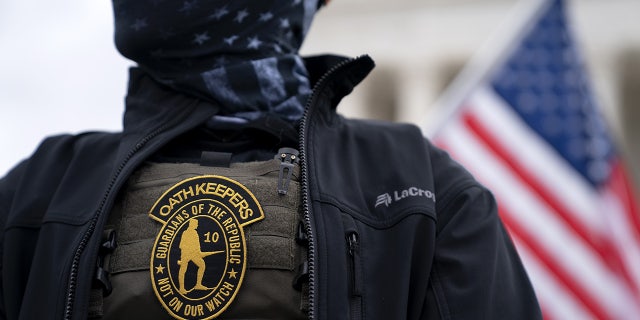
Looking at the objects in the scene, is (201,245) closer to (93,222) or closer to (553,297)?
(93,222)

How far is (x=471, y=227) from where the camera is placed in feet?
6.72

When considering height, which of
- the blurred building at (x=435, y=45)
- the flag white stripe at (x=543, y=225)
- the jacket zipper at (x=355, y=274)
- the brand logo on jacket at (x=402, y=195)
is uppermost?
the blurred building at (x=435, y=45)

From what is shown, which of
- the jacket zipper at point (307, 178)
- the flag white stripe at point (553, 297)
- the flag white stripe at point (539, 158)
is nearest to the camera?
the jacket zipper at point (307, 178)

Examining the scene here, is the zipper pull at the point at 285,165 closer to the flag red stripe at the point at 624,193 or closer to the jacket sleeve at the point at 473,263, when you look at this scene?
the jacket sleeve at the point at 473,263

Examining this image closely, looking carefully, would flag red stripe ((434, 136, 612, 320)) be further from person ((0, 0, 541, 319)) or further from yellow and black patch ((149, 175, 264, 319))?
yellow and black patch ((149, 175, 264, 319))

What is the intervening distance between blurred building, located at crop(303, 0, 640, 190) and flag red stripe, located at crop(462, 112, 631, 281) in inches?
1056

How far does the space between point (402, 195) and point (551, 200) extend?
3.00 m

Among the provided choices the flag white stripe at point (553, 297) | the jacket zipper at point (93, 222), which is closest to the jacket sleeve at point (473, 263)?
the jacket zipper at point (93, 222)

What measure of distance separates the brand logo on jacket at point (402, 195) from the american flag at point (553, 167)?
2.52 meters

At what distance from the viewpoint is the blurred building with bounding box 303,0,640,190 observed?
1266 inches

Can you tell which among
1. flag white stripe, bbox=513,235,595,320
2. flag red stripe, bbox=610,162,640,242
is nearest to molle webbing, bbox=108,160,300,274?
flag white stripe, bbox=513,235,595,320

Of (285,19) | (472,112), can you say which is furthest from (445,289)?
(472,112)

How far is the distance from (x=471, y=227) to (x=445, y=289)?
14 cm

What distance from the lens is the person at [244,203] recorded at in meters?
1.95
